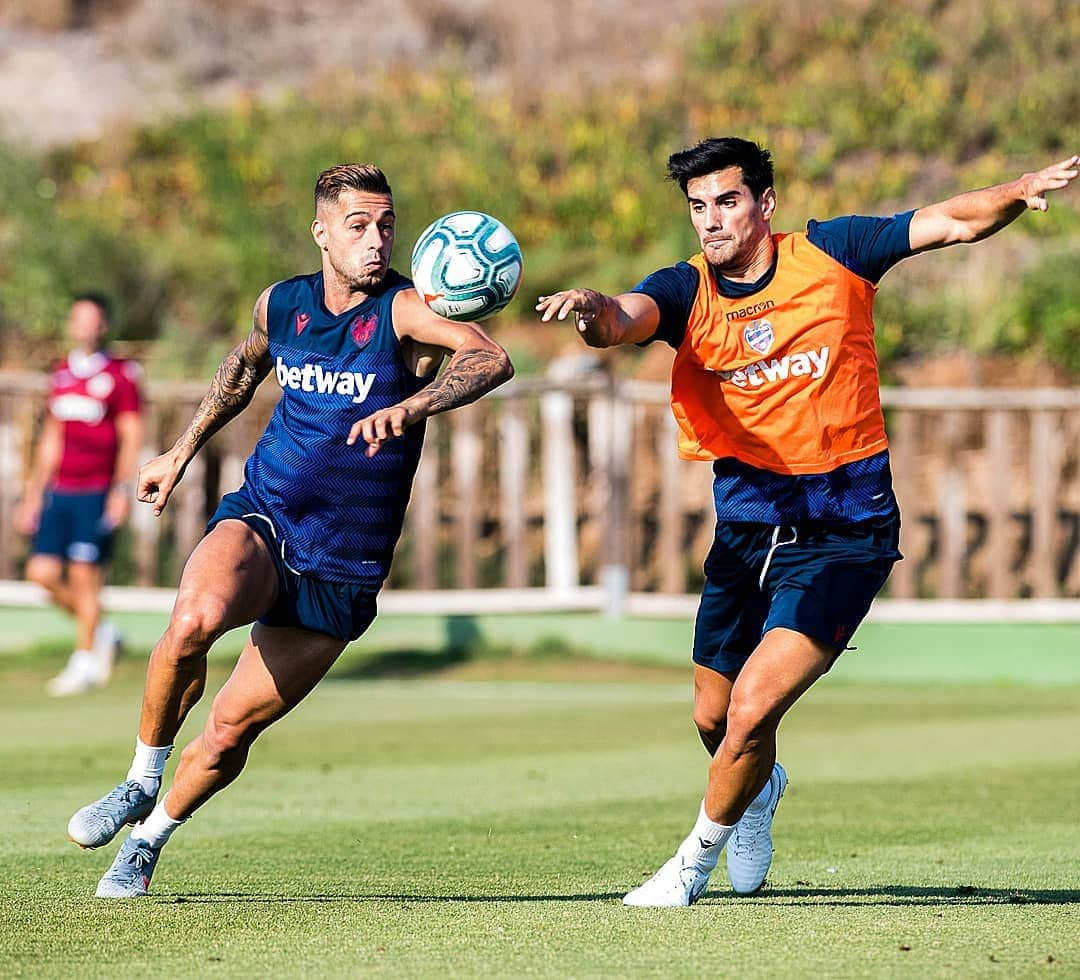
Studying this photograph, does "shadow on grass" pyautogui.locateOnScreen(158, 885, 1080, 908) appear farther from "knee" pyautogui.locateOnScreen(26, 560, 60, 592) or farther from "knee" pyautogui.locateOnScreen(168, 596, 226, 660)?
"knee" pyautogui.locateOnScreen(26, 560, 60, 592)

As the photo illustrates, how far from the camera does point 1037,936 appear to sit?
5.67 meters

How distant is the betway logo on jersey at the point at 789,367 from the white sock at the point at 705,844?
57.9 inches

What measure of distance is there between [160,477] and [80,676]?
8.34 m

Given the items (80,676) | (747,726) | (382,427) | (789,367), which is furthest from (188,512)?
(382,427)

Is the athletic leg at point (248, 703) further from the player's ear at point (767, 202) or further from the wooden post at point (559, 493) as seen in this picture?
the wooden post at point (559, 493)

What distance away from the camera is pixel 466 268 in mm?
6445

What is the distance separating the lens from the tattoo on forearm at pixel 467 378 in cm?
611

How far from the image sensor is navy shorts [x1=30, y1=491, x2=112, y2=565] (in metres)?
14.8

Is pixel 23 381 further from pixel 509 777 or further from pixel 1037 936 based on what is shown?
pixel 1037 936

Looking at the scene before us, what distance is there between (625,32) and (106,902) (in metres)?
30.5

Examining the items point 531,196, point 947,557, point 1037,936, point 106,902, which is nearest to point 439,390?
point 106,902

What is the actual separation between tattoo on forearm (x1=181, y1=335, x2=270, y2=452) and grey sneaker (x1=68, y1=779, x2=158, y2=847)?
128 centimetres

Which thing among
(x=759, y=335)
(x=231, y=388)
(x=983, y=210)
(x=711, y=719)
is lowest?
(x=711, y=719)

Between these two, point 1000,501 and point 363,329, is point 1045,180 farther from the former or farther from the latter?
point 1000,501
